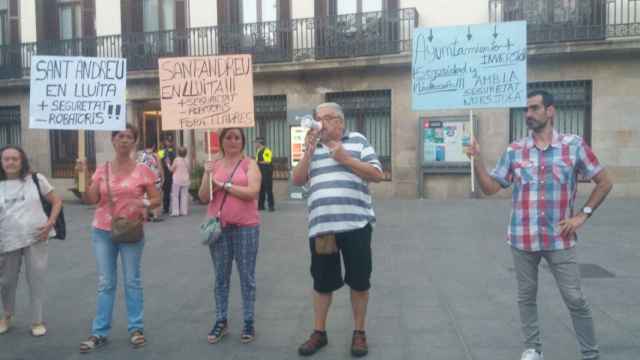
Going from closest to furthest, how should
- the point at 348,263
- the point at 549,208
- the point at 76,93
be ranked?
the point at 549,208
the point at 348,263
the point at 76,93

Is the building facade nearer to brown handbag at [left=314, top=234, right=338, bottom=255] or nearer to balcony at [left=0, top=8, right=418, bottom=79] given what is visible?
balcony at [left=0, top=8, right=418, bottom=79]

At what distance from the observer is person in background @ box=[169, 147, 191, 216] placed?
1405 cm

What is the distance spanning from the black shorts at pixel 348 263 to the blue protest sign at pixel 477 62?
190 centimetres

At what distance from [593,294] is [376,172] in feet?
10.8

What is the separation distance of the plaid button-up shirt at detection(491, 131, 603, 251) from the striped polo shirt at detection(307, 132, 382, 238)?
3.60 feet

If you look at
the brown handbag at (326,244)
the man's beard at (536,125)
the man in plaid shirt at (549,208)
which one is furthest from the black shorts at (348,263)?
the man's beard at (536,125)

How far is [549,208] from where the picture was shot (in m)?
4.35

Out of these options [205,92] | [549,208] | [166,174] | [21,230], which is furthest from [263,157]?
[549,208]

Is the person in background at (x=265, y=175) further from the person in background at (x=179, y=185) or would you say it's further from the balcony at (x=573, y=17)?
the balcony at (x=573, y=17)

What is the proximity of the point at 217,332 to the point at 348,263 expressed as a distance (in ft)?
4.43

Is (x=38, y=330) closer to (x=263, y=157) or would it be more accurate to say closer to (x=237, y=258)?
(x=237, y=258)

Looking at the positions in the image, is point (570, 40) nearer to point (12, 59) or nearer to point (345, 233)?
point (345, 233)

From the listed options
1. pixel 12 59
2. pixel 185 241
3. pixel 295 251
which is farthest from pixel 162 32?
pixel 295 251

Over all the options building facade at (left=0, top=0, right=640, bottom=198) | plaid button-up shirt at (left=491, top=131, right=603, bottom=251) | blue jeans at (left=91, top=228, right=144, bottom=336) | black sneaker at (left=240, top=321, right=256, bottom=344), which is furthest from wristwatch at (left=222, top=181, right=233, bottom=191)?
building facade at (left=0, top=0, right=640, bottom=198)
